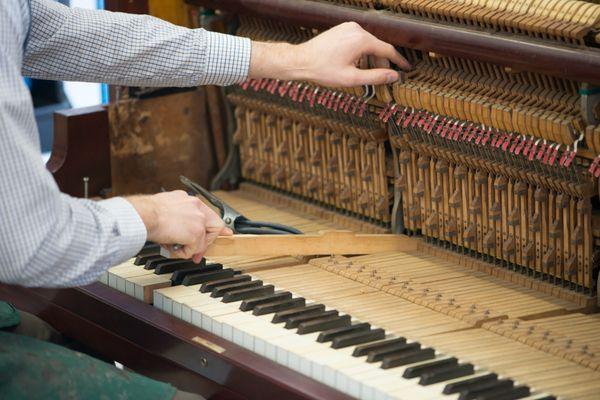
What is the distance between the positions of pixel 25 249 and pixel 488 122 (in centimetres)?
137

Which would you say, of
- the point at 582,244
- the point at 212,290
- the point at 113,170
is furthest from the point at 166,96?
the point at 582,244

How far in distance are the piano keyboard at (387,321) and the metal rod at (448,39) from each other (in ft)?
2.19

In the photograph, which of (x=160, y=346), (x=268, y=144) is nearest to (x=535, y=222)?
(x=160, y=346)

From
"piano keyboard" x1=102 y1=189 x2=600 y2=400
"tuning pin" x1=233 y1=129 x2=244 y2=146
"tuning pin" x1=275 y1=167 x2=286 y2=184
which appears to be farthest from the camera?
"tuning pin" x1=233 y1=129 x2=244 y2=146

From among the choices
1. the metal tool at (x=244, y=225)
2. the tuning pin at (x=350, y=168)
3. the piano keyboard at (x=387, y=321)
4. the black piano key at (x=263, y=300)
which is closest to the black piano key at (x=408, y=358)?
the piano keyboard at (x=387, y=321)

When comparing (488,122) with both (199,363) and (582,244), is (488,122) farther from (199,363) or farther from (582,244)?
(199,363)

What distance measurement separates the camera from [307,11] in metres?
3.93

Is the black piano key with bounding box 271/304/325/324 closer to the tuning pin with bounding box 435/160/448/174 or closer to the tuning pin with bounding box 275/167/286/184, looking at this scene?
the tuning pin with bounding box 435/160/448/174

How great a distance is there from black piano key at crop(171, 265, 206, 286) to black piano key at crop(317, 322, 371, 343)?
0.63 metres

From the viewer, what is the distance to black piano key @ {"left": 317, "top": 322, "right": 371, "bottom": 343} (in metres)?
3.19

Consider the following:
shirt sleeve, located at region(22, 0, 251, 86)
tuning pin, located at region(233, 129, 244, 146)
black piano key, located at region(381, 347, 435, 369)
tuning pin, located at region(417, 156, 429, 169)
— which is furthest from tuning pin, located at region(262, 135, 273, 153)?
black piano key, located at region(381, 347, 435, 369)

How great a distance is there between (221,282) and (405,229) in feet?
2.35

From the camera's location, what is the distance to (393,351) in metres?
3.09

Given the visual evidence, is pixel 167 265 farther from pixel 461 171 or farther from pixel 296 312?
pixel 461 171
